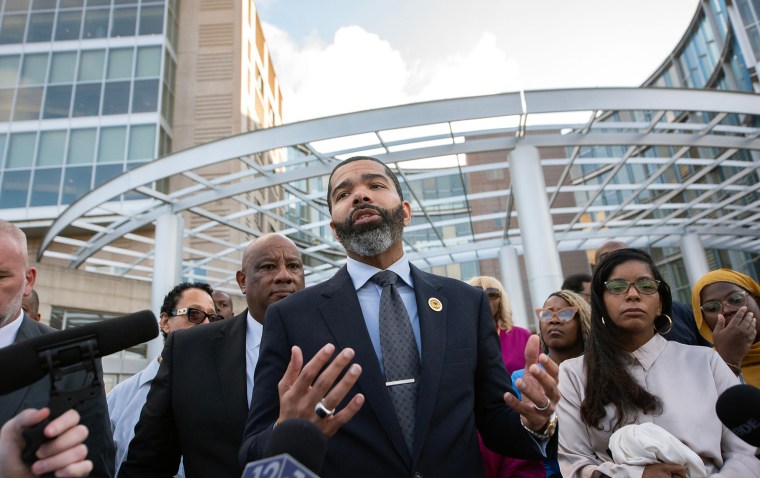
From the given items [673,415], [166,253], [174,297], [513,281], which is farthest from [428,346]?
[513,281]

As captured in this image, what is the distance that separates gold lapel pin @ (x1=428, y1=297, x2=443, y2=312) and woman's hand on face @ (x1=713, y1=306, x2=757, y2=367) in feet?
6.61

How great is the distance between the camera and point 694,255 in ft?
56.7

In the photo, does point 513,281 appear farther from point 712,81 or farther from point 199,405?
point 199,405

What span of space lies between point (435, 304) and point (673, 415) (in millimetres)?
1183

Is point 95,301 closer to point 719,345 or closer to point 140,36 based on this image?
point 140,36

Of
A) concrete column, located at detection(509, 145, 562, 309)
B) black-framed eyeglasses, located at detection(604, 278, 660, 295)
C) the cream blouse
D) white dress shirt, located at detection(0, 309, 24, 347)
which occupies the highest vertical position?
concrete column, located at detection(509, 145, 562, 309)

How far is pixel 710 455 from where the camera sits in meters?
2.14

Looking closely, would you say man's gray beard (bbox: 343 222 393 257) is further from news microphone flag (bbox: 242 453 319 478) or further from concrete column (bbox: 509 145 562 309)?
concrete column (bbox: 509 145 562 309)

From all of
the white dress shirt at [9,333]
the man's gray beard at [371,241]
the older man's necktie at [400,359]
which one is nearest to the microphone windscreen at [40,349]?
the older man's necktie at [400,359]

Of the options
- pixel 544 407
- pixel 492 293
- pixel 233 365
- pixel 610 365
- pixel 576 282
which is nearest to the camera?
pixel 544 407

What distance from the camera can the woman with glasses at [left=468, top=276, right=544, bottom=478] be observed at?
9.59ft

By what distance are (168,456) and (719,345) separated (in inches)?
121

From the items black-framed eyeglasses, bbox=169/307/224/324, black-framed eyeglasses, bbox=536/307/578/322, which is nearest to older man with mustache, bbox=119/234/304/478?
black-framed eyeglasses, bbox=169/307/224/324

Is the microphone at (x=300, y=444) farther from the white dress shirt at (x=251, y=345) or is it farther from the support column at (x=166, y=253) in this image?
the support column at (x=166, y=253)
